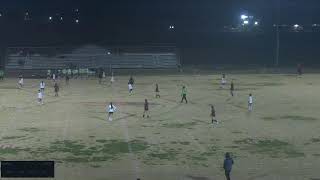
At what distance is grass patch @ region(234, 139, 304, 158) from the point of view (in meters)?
24.8

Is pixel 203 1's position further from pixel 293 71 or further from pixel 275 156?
pixel 275 156

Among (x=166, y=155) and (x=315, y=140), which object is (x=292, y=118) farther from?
(x=166, y=155)

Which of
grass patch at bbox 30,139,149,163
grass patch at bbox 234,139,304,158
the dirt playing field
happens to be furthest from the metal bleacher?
grass patch at bbox 234,139,304,158

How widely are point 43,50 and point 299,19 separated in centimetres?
3519

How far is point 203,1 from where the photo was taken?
276 feet

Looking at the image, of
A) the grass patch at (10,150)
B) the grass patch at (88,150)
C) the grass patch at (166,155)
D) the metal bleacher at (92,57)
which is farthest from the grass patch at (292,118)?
the metal bleacher at (92,57)

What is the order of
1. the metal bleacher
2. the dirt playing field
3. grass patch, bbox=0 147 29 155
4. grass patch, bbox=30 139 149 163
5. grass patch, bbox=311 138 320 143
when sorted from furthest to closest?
the metal bleacher
grass patch, bbox=311 138 320 143
grass patch, bbox=0 147 29 155
grass patch, bbox=30 139 149 163
the dirt playing field

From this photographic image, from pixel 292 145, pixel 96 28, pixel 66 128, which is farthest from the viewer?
pixel 96 28

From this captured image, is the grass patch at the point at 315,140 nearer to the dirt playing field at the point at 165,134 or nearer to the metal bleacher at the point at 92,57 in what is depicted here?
the dirt playing field at the point at 165,134

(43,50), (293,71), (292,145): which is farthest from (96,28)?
(292,145)

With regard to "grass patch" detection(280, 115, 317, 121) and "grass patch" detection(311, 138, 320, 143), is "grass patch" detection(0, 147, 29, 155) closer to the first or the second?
"grass patch" detection(311, 138, 320, 143)

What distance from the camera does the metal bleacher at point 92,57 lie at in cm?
7281

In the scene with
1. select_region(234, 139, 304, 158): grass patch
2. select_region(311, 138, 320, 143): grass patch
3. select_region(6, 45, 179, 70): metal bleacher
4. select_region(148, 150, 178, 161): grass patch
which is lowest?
select_region(148, 150, 178, 161): grass patch

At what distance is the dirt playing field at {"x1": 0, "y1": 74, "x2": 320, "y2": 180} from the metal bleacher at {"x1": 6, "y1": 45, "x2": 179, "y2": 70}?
22.7 m
